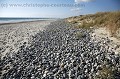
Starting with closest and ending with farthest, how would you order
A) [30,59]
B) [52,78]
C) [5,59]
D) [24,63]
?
1. [52,78]
2. [24,63]
3. [30,59]
4. [5,59]

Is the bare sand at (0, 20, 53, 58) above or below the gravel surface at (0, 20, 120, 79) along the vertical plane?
below

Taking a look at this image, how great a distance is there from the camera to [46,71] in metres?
6.31

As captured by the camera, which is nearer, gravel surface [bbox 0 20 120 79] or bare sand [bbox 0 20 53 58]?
gravel surface [bbox 0 20 120 79]

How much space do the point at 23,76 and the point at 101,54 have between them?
3668mm

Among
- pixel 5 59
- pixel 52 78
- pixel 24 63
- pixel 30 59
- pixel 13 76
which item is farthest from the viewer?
pixel 5 59

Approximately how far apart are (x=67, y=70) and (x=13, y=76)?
198 centimetres

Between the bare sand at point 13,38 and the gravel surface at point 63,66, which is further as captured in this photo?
the bare sand at point 13,38

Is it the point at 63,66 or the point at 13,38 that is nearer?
the point at 63,66

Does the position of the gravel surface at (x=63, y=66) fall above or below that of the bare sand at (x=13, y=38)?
above

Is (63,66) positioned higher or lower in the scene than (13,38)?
higher

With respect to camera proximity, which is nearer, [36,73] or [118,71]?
[118,71]

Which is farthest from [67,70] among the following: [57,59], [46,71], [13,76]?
[13,76]

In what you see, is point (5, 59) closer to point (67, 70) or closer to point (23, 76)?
point (23, 76)

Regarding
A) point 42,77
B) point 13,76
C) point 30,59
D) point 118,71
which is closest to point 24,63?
point 30,59
